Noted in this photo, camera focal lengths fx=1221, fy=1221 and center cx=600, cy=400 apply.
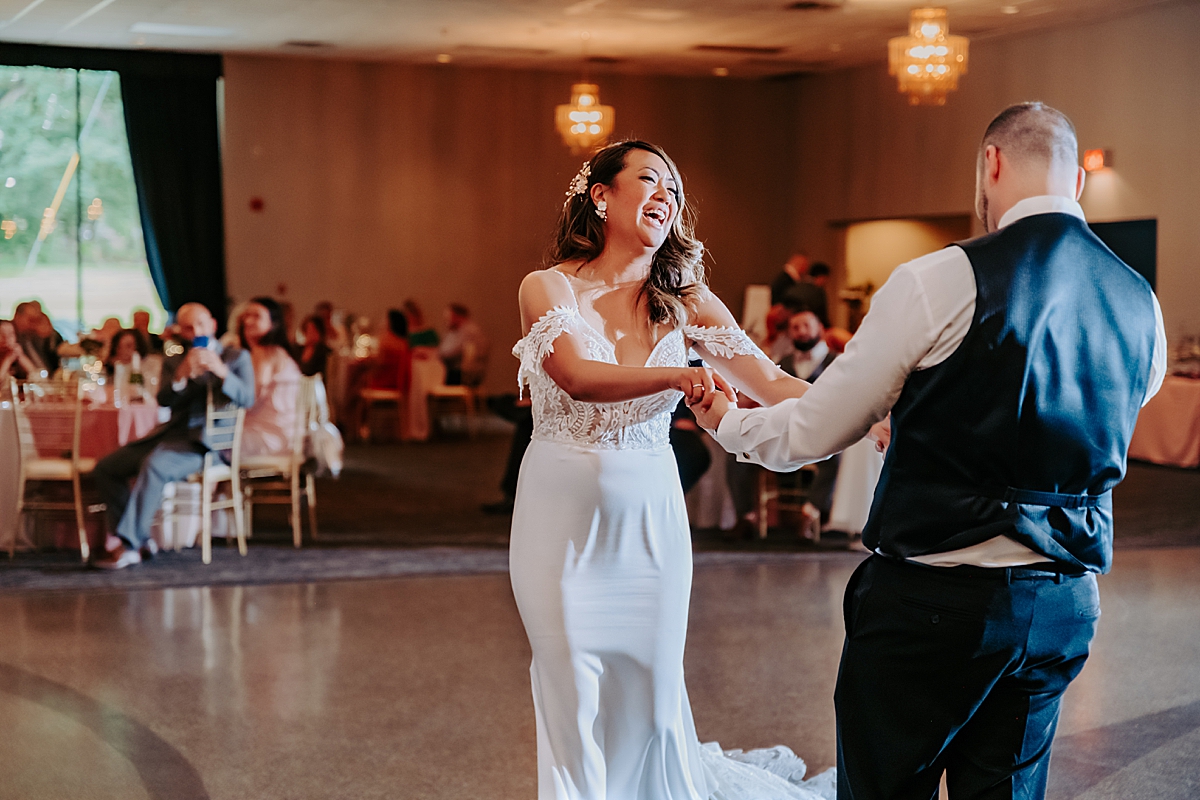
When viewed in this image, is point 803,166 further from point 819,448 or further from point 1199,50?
point 819,448

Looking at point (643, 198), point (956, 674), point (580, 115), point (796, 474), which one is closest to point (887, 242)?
point (580, 115)

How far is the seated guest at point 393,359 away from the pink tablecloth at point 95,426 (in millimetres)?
5014

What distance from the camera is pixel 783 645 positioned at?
15.5 feet

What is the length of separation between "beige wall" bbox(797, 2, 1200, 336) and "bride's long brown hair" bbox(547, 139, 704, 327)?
922 centimetres

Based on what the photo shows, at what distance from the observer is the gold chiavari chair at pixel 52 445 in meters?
6.27

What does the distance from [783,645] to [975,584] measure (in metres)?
3.05

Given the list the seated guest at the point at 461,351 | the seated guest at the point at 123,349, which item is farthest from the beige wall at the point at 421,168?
the seated guest at the point at 123,349

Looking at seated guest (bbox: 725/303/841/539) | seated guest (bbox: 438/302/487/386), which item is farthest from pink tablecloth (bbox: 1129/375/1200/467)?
seated guest (bbox: 438/302/487/386)

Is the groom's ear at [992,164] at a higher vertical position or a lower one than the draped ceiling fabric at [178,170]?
lower

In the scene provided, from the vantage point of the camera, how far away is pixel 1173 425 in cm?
977

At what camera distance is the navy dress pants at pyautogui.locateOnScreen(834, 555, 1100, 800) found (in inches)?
68.7

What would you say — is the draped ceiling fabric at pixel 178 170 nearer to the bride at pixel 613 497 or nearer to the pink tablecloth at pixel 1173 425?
the pink tablecloth at pixel 1173 425

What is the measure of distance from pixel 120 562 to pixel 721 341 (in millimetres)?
4588

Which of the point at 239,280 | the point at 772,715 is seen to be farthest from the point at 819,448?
the point at 239,280
